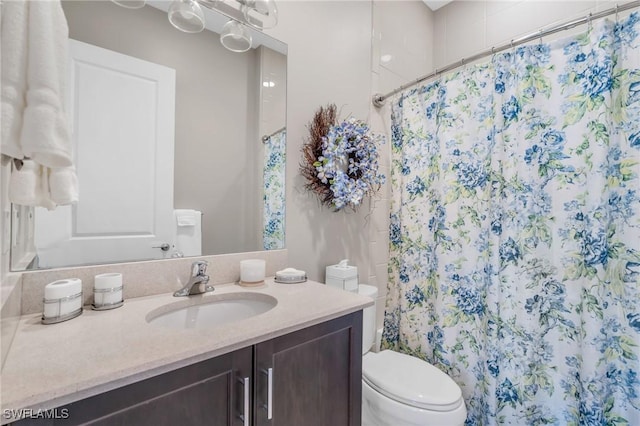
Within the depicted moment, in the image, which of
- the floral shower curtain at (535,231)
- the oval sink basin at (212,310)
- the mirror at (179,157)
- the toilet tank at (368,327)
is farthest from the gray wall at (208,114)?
the floral shower curtain at (535,231)

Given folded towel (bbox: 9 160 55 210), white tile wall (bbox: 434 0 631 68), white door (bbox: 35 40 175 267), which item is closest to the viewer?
folded towel (bbox: 9 160 55 210)

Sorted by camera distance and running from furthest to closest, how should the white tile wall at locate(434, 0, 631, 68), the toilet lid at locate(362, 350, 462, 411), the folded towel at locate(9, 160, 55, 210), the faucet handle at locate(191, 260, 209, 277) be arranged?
the white tile wall at locate(434, 0, 631, 68) < the toilet lid at locate(362, 350, 462, 411) < the faucet handle at locate(191, 260, 209, 277) < the folded towel at locate(9, 160, 55, 210)

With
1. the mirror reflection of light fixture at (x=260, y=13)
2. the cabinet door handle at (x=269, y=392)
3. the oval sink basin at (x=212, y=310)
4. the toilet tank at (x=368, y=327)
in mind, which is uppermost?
the mirror reflection of light fixture at (x=260, y=13)

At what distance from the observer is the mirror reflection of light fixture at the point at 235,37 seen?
3.88 ft

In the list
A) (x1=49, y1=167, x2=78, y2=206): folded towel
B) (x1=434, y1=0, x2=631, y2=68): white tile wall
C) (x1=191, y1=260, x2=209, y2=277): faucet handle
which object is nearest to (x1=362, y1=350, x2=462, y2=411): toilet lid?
(x1=191, y1=260, x2=209, y2=277): faucet handle

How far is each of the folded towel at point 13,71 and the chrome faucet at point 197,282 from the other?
64 centimetres

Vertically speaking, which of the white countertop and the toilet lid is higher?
the white countertop

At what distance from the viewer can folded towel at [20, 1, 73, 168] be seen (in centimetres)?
46

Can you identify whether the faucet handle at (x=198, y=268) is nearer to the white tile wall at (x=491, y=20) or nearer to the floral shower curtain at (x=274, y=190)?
the floral shower curtain at (x=274, y=190)

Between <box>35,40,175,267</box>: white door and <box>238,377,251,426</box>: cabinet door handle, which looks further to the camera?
<box>35,40,175,267</box>: white door

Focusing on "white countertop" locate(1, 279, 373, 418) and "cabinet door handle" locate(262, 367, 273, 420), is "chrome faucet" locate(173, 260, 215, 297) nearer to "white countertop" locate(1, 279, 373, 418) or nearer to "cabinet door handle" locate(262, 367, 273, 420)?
"white countertop" locate(1, 279, 373, 418)

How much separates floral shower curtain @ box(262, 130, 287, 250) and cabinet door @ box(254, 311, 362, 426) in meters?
0.56

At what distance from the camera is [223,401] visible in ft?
2.23

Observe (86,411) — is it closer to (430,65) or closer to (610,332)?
(610,332)
